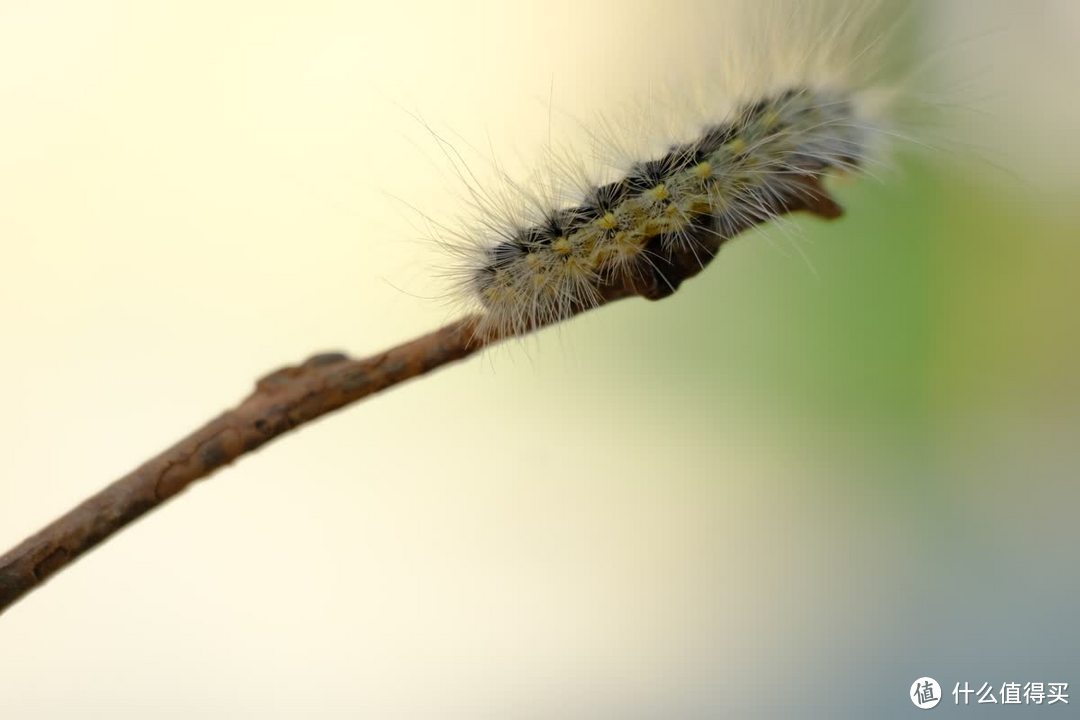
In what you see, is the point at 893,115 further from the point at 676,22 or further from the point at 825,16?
the point at 676,22

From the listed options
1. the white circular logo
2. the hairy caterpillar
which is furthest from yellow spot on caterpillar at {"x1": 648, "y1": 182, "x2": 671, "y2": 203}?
the white circular logo

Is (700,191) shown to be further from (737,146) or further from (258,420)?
(258,420)

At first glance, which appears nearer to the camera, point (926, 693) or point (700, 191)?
point (700, 191)

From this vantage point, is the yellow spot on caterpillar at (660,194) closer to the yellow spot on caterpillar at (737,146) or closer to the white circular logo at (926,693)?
the yellow spot on caterpillar at (737,146)

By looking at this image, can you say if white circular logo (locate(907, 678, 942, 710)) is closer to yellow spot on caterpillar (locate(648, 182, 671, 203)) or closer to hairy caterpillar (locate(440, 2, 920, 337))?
hairy caterpillar (locate(440, 2, 920, 337))

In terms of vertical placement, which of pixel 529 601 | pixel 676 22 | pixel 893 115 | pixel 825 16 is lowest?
pixel 529 601

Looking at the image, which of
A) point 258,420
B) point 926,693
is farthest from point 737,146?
point 926,693

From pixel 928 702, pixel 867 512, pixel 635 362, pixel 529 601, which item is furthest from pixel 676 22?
pixel 928 702
